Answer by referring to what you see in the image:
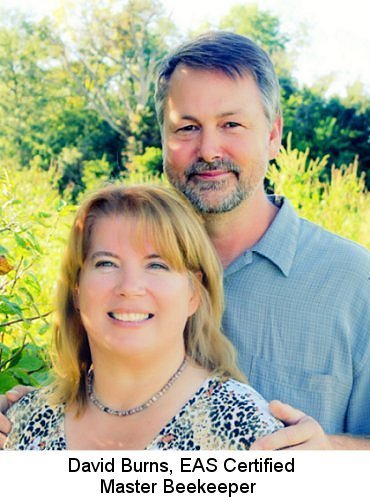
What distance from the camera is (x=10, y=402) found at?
2273 mm

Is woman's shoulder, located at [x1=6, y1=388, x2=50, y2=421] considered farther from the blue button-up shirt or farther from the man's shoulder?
the man's shoulder

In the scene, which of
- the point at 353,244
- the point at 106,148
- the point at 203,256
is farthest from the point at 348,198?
the point at 106,148

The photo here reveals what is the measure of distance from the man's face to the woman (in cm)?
44

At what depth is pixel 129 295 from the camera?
1.96 metres

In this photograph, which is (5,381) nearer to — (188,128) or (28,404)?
(28,404)

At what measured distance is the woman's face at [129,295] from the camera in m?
1.98

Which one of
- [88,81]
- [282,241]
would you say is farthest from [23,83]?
[282,241]

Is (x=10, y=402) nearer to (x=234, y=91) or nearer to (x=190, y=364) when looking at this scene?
(x=190, y=364)

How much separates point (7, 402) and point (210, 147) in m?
1.12

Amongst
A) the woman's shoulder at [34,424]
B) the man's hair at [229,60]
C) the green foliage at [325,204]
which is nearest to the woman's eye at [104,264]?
the woman's shoulder at [34,424]

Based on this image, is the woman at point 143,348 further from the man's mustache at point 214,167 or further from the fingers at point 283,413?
the man's mustache at point 214,167

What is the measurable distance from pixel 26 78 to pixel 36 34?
170cm

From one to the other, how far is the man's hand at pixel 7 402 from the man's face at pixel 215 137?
0.91 m
